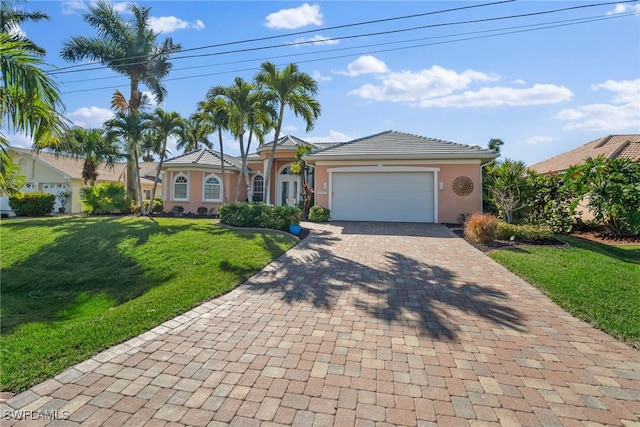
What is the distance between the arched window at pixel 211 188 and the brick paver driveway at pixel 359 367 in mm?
16021

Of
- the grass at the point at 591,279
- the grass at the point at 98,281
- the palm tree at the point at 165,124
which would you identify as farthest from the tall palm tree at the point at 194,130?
the grass at the point at 591,279

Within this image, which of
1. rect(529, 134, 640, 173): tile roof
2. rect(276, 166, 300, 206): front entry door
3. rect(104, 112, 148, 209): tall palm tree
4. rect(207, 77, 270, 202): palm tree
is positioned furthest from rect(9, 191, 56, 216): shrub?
rect(529, 134, 640, 173): tile roof

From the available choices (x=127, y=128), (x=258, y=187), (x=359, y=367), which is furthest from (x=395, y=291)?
(x=258, y=187)

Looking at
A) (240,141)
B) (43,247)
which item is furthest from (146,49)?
(43,247)

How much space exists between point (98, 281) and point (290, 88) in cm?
1029

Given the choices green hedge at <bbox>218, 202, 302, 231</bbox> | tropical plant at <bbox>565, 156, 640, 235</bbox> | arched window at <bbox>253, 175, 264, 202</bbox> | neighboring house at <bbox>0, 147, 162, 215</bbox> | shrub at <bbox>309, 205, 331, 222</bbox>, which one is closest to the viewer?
tropical plant at <bbox>565, 156, 640, 235</bbox>

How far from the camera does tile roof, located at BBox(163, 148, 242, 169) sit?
19.5 metres

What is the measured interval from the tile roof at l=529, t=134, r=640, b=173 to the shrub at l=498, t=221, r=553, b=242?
29.0 feet

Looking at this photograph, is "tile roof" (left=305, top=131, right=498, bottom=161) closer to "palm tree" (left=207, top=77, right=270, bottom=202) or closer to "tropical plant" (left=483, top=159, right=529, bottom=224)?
"tropical plant" (left=483, top=159, right=529, bottom=224)

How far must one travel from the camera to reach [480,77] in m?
10.7

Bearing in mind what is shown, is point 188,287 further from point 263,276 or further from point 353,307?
point 353,307

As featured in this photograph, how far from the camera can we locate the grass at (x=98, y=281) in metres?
3.49

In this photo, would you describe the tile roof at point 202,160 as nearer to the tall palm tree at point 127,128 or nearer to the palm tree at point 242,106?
the tall palm tree at point 127,128

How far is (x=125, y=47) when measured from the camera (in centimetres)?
1889
